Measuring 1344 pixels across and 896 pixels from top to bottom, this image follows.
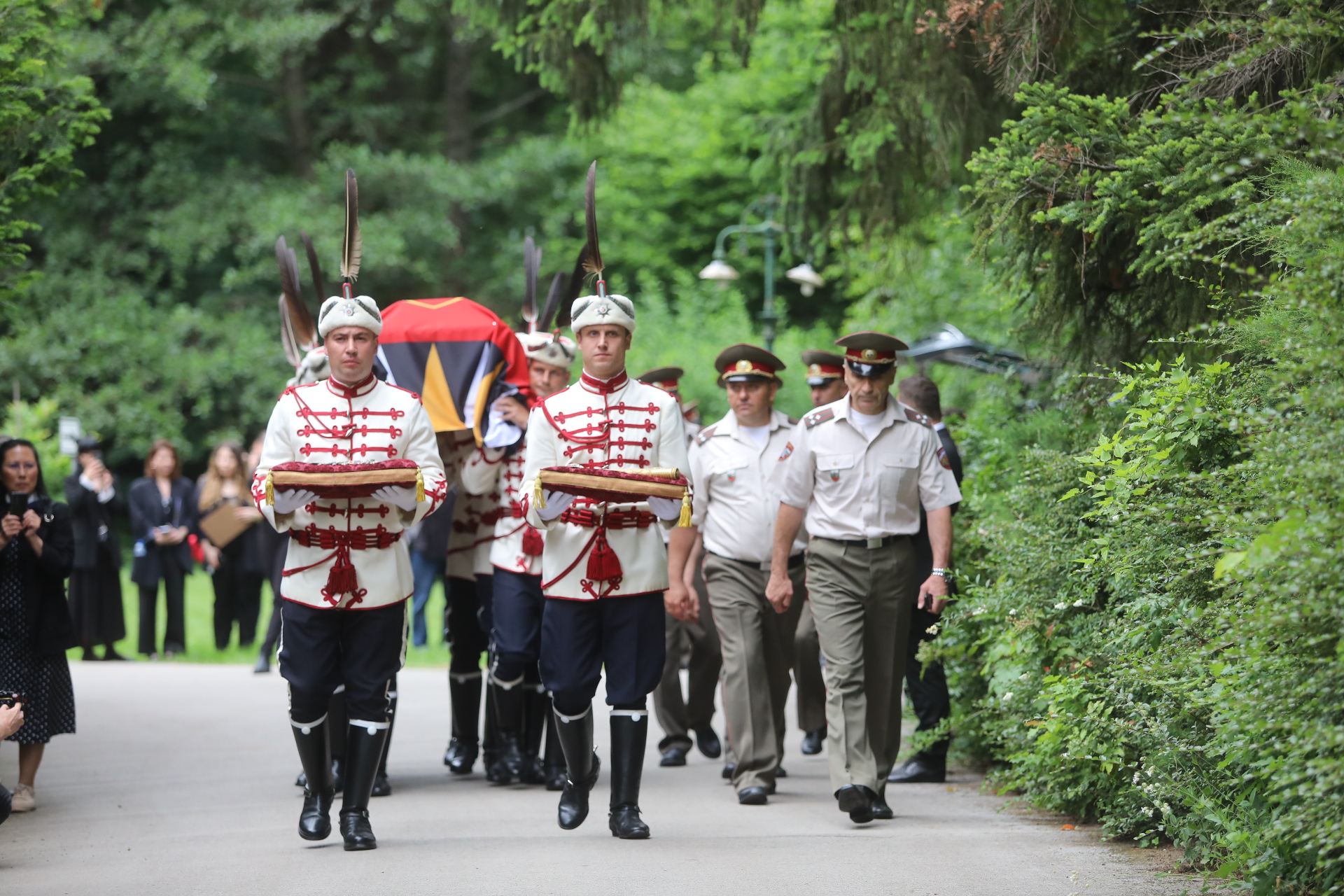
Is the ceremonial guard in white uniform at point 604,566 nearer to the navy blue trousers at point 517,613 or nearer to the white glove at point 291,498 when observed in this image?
the white glove at point 291,498

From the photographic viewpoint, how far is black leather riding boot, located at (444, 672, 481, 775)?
9234mm

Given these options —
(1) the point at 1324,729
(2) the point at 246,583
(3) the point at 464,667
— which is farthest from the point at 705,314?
(1) the point at 1324,729

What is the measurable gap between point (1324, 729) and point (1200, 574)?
158 centimetres

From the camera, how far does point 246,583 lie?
55.2 ft

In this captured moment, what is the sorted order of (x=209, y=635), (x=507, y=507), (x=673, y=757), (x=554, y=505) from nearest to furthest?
(x=554, y=505), (x=507, y=507), (x=673, y=757), (x=209, y=635)

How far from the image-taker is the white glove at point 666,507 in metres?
6.74

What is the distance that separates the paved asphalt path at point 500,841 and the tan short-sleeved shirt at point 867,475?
146 cm

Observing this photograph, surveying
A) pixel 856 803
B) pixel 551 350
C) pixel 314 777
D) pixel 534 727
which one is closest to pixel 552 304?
pixel 551 350

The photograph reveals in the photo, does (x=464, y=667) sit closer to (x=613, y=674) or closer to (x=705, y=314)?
(x=613, y=674)

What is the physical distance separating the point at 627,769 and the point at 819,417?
2055 millimetres

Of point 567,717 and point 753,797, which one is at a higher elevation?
point 567,717

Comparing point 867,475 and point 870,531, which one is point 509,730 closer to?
point 870,531

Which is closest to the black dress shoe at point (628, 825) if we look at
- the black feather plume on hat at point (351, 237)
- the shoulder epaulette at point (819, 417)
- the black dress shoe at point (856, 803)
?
the black dress shoe at point (856, 803)

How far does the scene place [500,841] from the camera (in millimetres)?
7059
